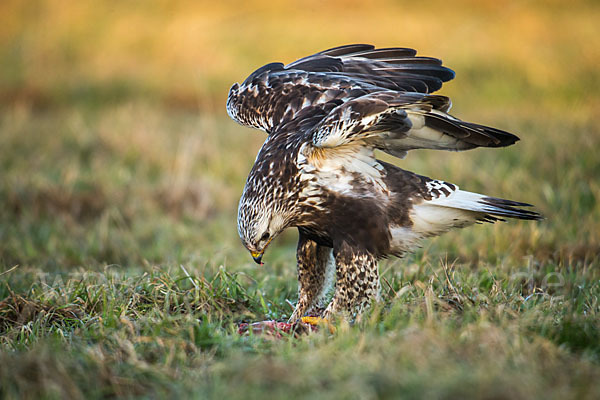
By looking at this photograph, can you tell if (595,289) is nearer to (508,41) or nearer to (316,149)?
(316,149)

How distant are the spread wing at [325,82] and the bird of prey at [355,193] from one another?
88 mm

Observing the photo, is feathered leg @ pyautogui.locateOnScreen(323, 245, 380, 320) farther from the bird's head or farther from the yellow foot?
the bird's head

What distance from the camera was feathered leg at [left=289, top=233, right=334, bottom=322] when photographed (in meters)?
3.73

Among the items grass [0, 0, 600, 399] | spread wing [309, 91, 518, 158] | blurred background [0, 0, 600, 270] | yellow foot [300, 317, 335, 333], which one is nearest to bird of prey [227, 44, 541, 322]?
spread wing [309, 91, 518, 158]

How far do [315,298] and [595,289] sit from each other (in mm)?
1671

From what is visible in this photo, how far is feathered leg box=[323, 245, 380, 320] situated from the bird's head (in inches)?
15.2

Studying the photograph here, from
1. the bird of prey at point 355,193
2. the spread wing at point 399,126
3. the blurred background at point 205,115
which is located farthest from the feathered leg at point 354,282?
the blurred background at point 205,115

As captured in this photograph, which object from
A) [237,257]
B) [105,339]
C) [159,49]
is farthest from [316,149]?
[159,49]

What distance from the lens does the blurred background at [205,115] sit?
5523mm

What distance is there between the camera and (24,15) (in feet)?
40.4

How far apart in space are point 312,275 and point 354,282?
47 cm

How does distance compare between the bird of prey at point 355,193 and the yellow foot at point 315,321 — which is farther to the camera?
the bird of prey at point 355,193

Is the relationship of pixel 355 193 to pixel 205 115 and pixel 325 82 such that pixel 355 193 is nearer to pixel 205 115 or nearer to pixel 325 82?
pixel 325 82

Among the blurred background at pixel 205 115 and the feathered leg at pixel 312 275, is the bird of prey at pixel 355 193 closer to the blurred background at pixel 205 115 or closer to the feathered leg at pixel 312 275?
the feathered leg at pixel 312 275
